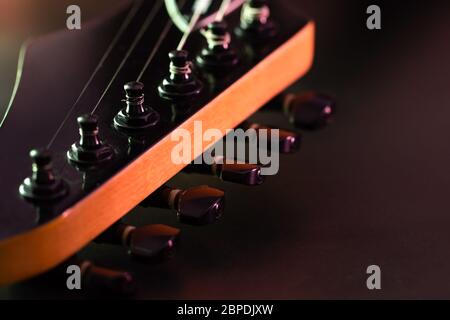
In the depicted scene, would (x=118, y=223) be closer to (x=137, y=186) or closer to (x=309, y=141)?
(x=137, y=186)

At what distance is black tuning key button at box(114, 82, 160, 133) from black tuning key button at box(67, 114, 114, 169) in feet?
0.17

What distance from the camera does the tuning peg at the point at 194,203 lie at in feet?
2.44

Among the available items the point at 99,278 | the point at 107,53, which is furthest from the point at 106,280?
the point at 107,53

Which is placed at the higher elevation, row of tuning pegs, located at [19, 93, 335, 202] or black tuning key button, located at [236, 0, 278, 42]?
black tuning key button, located at [236, 0, 278, 42]

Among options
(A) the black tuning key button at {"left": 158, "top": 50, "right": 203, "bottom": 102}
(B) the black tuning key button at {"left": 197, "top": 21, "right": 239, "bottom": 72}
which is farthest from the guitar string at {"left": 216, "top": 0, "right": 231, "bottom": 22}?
(A) the black tuning key button at {"left": 158, "top": 50, "right": 203, "bottom": 102}

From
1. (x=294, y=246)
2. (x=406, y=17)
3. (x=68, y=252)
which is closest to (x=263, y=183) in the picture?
(x=294, y=246)

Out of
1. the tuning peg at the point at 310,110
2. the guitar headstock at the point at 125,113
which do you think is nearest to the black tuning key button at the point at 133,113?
the guitar headstock at the point at 125,113

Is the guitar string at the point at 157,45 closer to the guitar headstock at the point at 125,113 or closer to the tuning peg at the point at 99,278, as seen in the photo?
the guitar headstock at the point at 125,113

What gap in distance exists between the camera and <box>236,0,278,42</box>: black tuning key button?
1.04m

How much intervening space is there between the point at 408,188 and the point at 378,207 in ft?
0.18

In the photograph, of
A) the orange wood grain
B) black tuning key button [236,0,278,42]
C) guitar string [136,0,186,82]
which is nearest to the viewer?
the orange wood grain

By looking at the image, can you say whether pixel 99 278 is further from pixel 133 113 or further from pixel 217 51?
pixel 217 51

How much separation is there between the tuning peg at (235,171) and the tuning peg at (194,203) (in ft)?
0.13

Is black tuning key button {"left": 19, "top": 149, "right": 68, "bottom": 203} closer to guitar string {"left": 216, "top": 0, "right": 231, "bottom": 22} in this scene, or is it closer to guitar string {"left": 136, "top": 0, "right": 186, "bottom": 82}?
guitar string {"left": 136, "top": 0, "right": 186, "bottom": 82}
